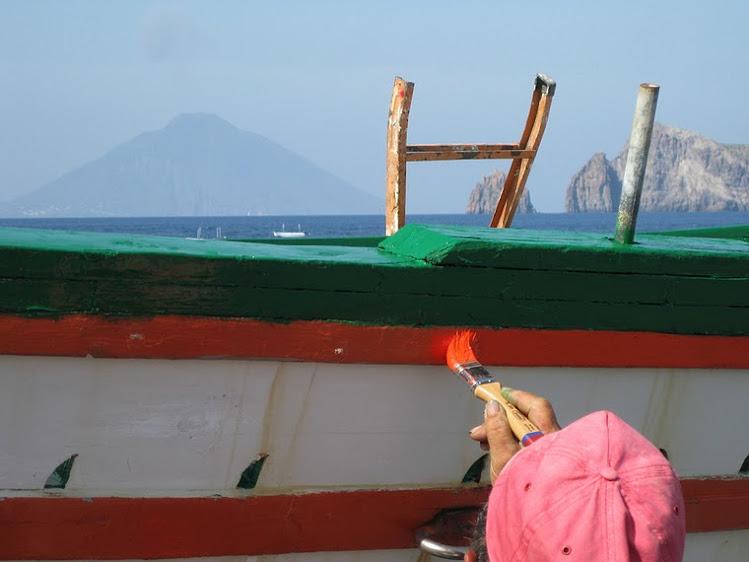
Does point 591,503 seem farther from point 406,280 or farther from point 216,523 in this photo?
point 216,523

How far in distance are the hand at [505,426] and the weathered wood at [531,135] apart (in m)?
2.53

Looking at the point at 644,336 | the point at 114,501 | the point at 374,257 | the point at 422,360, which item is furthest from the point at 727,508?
the point at 114,501

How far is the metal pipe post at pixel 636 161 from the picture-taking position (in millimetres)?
3197

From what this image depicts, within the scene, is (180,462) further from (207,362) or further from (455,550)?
(455,550)

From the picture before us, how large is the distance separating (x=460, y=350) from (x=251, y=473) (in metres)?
0.76

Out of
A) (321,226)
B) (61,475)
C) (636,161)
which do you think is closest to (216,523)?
(61,475)

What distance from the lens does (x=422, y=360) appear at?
2922 millimetres

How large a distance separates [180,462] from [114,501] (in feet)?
0.72

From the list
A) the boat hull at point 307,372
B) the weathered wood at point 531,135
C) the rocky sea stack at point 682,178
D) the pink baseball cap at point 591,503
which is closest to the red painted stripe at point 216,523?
the boat hull at point 307,372

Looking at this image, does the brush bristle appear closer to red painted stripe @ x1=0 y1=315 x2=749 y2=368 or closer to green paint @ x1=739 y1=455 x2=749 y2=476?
red painted stripe @ x1=0 y1=315 x2=749 y2=368

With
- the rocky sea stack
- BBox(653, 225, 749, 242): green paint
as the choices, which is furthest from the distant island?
BBox(653, 225, 749, 242): green paint

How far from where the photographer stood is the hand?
7.77 ft

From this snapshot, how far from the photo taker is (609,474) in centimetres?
177

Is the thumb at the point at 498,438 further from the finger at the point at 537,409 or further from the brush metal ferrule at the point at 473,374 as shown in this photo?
the brush metal ferrule at the point at 473,374
